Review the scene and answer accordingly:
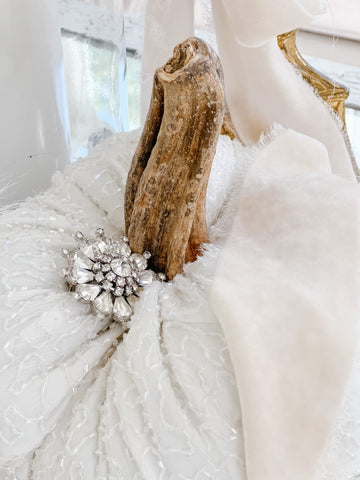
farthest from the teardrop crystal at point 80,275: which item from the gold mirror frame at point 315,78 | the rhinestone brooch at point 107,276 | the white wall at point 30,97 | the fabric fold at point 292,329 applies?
the gold mirror frame at point 315,78

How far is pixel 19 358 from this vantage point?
1.39 ft

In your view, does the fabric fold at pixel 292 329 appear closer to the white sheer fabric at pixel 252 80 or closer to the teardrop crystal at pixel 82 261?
the teardrop crystal at pixel 82 261

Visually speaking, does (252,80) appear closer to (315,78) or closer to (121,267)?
(315,78)

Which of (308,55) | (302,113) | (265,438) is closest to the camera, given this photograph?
(265,438)

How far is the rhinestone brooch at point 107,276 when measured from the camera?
0.46m

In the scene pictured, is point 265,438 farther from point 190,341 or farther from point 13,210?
point 13,210

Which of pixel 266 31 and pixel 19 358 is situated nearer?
pixel 19 358

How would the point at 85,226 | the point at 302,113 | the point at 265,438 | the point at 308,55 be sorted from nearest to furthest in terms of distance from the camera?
the point at 265,438 → the point at 85,226 → the point at 302,113 → the point at 308,55

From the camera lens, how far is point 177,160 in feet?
1.57

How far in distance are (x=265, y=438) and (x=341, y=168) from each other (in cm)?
42

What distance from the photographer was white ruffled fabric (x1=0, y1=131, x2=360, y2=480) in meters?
0.40

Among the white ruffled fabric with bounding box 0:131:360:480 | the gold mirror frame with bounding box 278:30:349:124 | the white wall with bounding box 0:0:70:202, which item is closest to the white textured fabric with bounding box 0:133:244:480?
the white ruffled fabric with bounding box 0:131:360:480

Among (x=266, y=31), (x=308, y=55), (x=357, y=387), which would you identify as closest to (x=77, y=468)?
(x=357, y=387)

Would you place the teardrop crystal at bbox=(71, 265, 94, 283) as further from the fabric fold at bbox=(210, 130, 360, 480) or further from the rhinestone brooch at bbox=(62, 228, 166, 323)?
the fabric fold at bbox=(210, 130, 360, 480)
